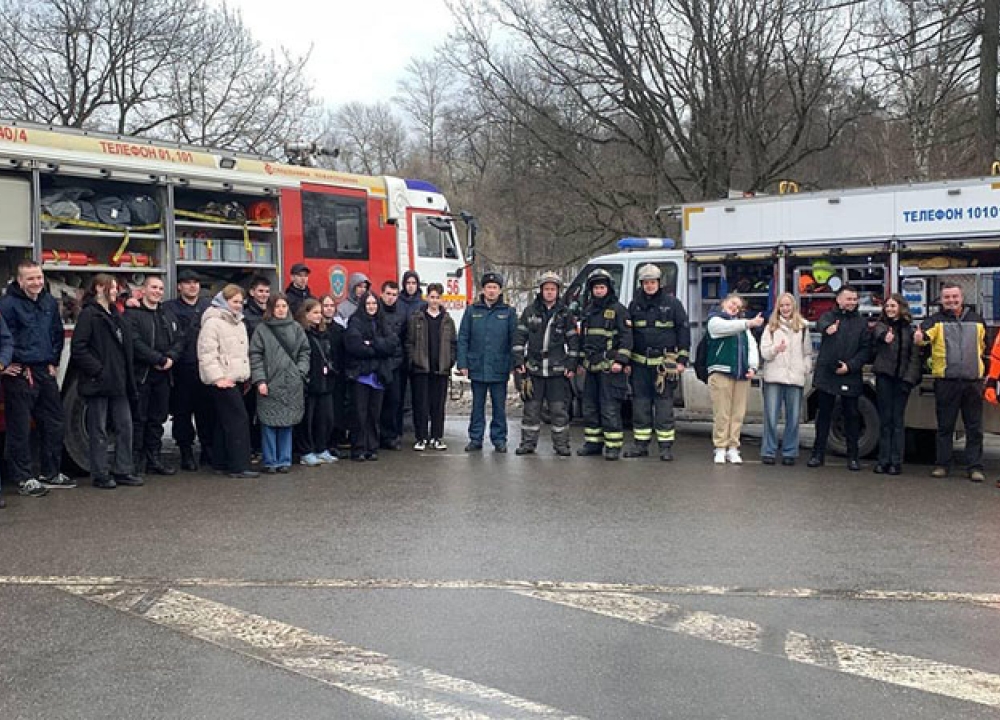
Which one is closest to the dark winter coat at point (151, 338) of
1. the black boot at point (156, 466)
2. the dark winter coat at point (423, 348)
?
the black boot at point (156, 466)

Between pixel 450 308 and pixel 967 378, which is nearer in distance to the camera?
pixel 967 378

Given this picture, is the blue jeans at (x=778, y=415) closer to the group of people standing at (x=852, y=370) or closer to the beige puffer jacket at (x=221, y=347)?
the group of people standing at (x=852, y=370)

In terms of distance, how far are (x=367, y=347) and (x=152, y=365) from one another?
7.24 feet

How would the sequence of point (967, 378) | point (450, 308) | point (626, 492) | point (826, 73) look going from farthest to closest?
point (826, 73)
point (450, 308)
point (967, 378)
point (626, 492)

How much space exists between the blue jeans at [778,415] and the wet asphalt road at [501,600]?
141 cm

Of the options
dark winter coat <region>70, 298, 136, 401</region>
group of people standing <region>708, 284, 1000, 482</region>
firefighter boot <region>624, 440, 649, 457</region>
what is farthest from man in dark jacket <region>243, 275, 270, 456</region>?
group of people standing <region>708, 284, 1000, 482</region>

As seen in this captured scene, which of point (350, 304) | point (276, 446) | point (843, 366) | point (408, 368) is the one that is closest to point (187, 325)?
point (276, 446)

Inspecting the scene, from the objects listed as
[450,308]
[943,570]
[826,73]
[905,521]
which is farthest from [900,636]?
[826,73]

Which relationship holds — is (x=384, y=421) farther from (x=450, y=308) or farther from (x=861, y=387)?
(x=861, y=387)

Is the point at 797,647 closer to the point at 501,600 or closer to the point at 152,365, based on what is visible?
the point at 501,600

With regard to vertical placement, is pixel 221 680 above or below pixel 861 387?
below

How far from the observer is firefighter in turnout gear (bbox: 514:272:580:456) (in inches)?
439

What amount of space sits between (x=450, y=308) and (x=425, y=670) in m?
10.0

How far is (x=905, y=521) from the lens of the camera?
795cm
